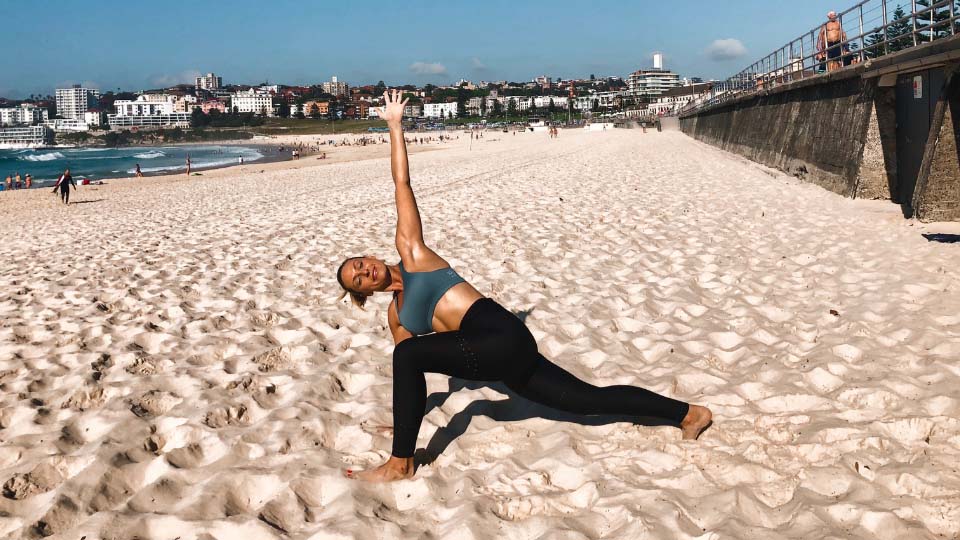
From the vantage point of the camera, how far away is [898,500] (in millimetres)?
2715

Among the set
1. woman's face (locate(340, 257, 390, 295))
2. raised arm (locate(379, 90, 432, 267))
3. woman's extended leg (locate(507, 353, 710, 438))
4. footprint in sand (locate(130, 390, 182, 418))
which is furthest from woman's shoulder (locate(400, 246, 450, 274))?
footprint in sand (locate(130, 390, 182, 418))

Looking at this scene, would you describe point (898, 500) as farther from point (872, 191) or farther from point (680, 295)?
point (872, 191)

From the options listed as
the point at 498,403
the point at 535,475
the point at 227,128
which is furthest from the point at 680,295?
the point at 227,128

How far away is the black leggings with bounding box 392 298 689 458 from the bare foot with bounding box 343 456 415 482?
0.13 ft

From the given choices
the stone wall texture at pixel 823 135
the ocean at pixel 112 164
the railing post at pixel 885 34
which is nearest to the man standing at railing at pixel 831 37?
the stone wall texture at pixel 823 135

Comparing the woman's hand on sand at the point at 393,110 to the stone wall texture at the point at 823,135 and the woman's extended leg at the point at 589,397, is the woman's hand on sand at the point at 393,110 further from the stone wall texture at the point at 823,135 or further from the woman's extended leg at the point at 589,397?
the stone wall texture at the point at 823,135

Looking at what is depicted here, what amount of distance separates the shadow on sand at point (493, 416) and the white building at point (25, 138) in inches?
8120

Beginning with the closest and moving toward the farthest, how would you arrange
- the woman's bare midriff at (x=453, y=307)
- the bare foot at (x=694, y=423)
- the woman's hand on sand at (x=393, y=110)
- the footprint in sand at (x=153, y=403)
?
the woman's bare midriff at (x=453, y=307), the bare foot at (x=694, y=423), the woman's hand on sand at (x=393, y=110), the footprint in sand at (x=153, y=403)

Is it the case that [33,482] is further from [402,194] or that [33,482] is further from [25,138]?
[25,138]

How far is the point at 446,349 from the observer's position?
9.82ft

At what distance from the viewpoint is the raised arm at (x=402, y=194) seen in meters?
3.33

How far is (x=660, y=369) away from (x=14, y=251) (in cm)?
1000

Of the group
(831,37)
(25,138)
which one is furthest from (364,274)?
(25,138)

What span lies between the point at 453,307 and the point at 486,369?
1.11 feet
